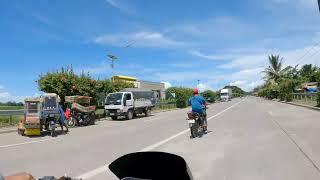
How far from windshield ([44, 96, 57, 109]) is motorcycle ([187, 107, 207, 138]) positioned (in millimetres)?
7801

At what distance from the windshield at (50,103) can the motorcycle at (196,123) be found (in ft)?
25.6

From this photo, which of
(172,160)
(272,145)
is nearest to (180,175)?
(172,160)

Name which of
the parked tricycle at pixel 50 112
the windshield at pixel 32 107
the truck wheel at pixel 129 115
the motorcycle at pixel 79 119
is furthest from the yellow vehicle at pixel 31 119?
the truck wheel at pixel 129 115

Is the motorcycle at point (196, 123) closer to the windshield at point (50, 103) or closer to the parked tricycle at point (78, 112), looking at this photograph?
the windshield at point (50, 103)

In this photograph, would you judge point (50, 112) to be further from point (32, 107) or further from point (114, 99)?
point (114, 99)

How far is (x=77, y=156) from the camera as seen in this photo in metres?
11.6

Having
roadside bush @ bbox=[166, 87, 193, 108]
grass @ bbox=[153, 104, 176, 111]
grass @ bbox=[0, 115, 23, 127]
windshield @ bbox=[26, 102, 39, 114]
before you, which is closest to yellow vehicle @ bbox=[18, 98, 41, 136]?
windshield @ bbox=[26, 102, 39, 114]

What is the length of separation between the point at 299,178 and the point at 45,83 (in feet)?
78.4

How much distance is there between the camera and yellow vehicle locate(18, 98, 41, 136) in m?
19.4

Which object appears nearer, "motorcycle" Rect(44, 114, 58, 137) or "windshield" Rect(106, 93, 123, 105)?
"motorcycle" Rect(44, 114, 58, 137)

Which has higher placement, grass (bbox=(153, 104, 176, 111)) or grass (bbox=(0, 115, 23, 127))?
grass (bbox=(153, 104, 176, 111))

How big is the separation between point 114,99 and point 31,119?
46.3ft

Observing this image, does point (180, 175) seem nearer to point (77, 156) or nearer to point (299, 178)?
point (299, 178)

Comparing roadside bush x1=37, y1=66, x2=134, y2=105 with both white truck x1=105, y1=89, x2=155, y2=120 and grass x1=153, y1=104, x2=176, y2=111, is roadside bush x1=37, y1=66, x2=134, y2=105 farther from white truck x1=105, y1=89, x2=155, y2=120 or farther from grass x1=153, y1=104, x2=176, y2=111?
grass x1=153, y1=104, x2=176, y2=111
